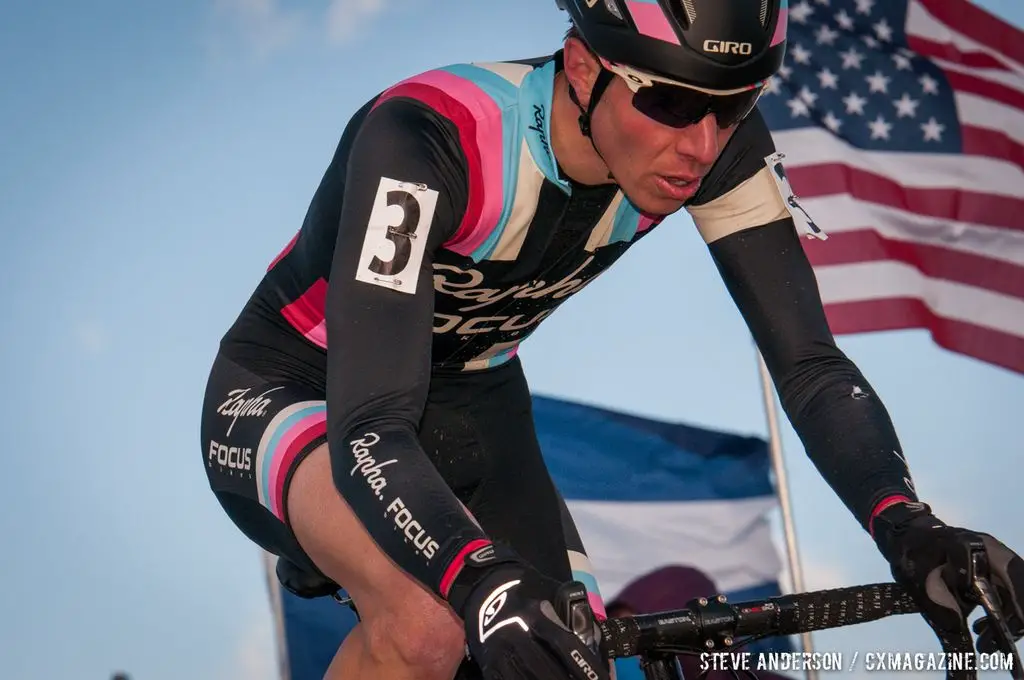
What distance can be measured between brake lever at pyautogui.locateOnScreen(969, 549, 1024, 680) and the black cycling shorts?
1636 millimetres

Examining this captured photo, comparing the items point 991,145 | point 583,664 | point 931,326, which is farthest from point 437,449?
point 991,145

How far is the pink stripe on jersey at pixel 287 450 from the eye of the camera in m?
3.80

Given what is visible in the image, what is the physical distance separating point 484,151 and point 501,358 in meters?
1.03

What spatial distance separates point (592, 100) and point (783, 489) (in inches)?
289

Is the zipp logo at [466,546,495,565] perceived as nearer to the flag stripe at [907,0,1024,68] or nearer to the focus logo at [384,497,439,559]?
the focus logo at [384,497,439,559]

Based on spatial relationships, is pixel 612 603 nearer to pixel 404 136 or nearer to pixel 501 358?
pixel 501 358

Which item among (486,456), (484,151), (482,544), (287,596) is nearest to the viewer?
(482,544)

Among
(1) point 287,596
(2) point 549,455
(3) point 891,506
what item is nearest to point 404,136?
(3) point 891,506

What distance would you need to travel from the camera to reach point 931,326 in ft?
35.5

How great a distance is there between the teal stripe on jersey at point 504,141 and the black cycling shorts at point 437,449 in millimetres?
708

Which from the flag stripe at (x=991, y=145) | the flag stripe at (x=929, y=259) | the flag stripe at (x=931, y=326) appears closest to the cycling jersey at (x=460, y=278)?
the flag stripe at (x=931, y=326)

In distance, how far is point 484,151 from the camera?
13.2 ft

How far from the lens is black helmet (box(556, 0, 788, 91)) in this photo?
3672 millimetres

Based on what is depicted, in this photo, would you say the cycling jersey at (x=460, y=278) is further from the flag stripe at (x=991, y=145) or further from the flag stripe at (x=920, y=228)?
the flag stripe at (x=991, y=145)
